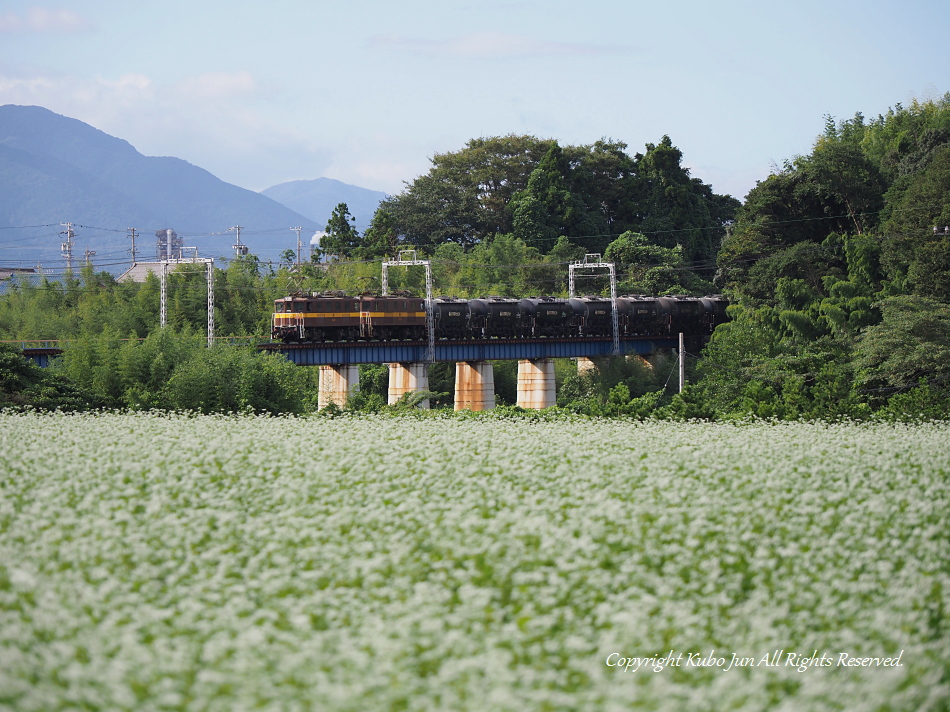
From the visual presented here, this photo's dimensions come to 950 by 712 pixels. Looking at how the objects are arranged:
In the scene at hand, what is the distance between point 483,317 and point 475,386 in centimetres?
544

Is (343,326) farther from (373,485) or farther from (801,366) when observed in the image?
(373,485)

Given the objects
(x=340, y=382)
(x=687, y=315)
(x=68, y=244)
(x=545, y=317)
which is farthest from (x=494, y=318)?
(x=68, y=244)

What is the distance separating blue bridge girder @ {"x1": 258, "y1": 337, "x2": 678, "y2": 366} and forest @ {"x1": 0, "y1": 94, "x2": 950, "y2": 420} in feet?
6.02

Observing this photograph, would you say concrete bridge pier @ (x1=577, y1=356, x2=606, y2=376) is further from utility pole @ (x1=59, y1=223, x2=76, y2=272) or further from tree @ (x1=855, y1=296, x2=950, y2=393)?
utility pole @ (x1=59, y1=223, x2=76, y2=272)

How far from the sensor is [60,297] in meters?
78.1

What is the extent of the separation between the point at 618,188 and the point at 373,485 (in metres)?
94.5

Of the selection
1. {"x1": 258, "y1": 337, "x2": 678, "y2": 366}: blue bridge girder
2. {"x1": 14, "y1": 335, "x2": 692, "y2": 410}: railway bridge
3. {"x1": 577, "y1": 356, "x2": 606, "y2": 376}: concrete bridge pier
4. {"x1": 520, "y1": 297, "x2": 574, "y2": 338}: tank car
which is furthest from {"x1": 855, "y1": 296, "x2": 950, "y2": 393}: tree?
{"x1": 577, "y1": 356, "x2": 606, "y2": 376}: concrete bridge pier

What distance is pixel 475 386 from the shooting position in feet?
208

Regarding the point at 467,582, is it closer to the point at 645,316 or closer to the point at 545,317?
the point at 545,317

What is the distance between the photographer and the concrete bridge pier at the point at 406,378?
5684 cm

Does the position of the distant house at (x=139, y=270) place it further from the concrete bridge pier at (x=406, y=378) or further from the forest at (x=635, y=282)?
the concrete bridge pier at (x=406, y=378)

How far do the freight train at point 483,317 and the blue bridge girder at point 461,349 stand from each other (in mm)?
700

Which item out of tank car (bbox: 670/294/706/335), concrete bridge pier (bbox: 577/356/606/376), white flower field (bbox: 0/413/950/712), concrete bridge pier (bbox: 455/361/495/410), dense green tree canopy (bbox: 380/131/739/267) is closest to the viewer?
white flower field (bbox: 0/413/950/712)

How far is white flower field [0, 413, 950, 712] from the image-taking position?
6930 millimetres
